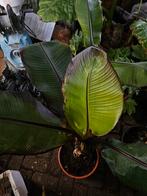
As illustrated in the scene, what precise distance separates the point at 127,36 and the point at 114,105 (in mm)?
1071

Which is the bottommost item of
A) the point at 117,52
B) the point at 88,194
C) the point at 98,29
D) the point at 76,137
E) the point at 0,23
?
the point at 88,194

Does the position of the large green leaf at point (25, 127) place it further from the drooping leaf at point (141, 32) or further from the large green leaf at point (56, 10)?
the drooping leaf at point (141, 32)

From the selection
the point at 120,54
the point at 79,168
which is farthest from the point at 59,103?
the point at 120,54

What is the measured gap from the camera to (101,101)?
0.84 metres

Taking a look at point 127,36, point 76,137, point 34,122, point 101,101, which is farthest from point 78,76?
point 127,36

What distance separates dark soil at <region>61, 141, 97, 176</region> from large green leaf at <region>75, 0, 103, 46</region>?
20.2 inches

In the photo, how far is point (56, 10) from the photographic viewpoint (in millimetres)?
1276

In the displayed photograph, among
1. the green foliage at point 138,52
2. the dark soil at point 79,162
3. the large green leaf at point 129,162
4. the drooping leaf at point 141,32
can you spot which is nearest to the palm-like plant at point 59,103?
the large green leaf at point 129,162

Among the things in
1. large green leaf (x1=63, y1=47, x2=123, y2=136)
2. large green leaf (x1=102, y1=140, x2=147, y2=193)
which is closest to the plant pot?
large green leaf (x1=102, y1=140, x2=147, y2=193)

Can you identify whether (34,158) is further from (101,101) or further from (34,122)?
(101,101)

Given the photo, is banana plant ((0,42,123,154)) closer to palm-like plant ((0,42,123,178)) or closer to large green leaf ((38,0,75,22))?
palm-like plant ((0,42,123,178))

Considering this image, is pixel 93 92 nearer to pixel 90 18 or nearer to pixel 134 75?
pixel 134 75

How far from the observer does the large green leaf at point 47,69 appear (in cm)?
111

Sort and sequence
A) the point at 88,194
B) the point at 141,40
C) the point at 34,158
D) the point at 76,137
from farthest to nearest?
the point at 34,158 < the point at 88,194 < the point at 141,40 < the point at 76,137
